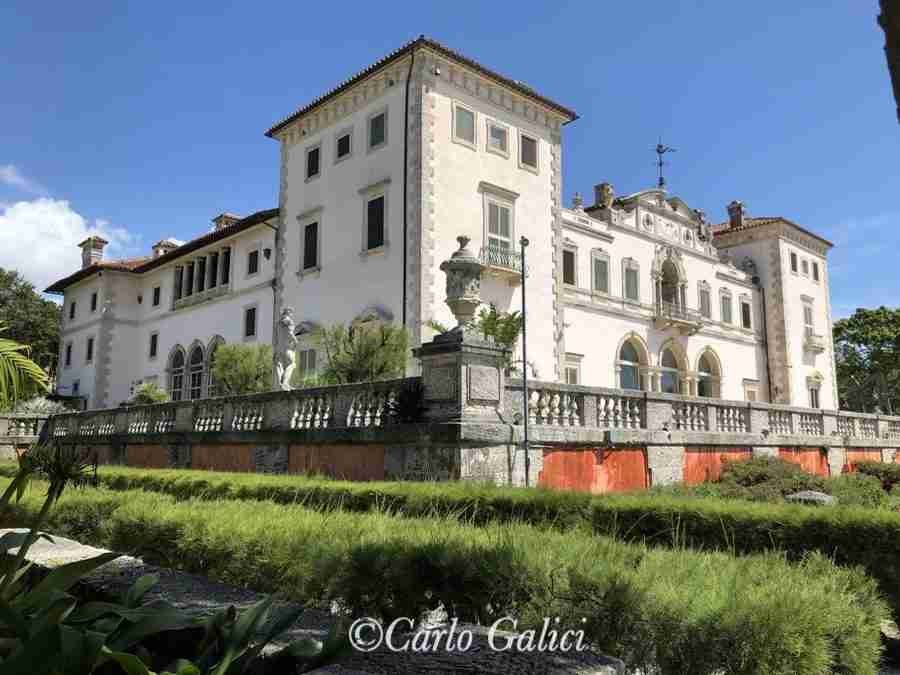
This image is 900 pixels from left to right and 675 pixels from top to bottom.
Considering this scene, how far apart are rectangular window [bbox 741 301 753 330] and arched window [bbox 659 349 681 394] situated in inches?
249

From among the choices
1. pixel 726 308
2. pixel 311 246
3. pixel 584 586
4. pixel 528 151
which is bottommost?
pixel 584 586

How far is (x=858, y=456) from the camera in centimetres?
1941

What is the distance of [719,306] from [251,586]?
1309 inches

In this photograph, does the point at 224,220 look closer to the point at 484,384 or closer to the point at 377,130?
the point at 377,130

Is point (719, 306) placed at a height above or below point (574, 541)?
above

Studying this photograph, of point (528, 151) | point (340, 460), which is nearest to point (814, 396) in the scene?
point (528, 151)

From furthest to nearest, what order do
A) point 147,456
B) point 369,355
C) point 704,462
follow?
point 369,355 → point 147,456 → point 704,462

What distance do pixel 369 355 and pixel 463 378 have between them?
8737mm

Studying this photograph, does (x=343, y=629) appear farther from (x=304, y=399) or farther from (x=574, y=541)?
(x=304, y=399)

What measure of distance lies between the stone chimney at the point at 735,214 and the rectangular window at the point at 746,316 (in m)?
5.12

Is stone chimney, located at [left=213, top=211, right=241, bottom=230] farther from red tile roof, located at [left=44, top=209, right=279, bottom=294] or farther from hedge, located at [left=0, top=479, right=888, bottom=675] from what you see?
hedge, located at [left=0, top=479, right=888, bottom=675]

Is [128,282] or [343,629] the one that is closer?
[343,629]

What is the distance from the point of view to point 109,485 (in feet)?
34.7

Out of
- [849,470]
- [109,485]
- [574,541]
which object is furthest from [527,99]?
[574,541]
